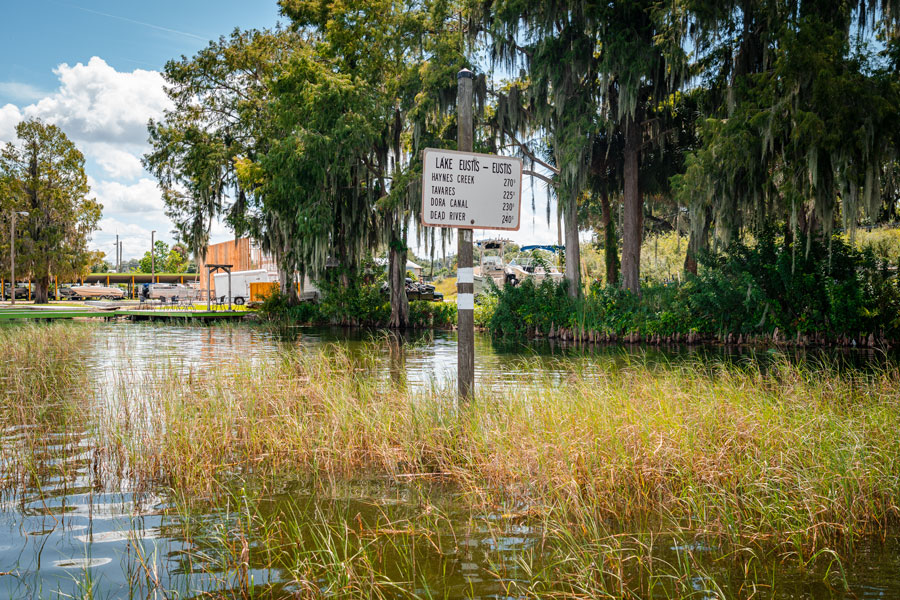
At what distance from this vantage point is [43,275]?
50.9 m

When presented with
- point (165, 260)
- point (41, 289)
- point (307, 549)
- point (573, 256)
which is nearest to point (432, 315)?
point (573, 256)

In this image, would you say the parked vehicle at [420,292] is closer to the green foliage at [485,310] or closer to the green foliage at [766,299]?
the green foliage at [485,310]

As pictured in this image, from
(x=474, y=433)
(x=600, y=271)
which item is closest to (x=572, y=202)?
(x=474, y=433)

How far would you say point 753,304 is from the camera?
1820 centimetres

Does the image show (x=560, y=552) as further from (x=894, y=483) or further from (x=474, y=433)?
(x=894, y=483)

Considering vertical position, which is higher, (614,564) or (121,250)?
(121,250)

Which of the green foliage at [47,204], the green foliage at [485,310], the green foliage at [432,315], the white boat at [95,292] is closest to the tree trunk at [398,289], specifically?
the green foliage at [432,315]

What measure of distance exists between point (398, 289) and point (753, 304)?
47.0ft

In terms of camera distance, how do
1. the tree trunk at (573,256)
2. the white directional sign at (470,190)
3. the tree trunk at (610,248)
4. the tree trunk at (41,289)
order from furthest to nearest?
the tree trunk at (41,289)
the tree trunk at (610,248)
the tree trunk at (573,256)
the white directional sign at (470,190)

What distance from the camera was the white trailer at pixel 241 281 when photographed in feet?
158

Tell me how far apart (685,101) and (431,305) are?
42.2ft

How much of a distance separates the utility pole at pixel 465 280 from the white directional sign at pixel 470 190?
0.29m

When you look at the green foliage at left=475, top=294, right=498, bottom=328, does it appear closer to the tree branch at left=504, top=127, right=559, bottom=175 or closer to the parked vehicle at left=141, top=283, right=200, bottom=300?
the tree branch at left=504, top=127, right=559, bottom=175

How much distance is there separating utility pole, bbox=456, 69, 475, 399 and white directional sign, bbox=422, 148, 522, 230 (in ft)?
0.96
